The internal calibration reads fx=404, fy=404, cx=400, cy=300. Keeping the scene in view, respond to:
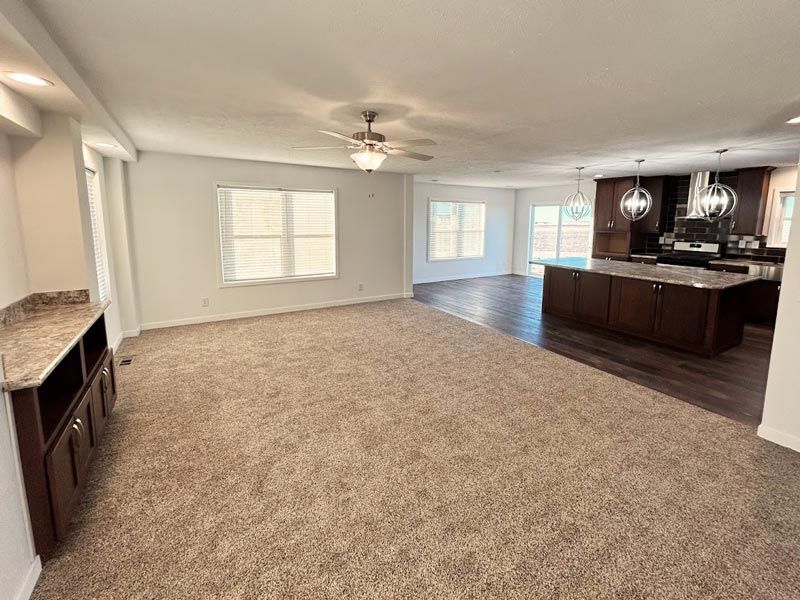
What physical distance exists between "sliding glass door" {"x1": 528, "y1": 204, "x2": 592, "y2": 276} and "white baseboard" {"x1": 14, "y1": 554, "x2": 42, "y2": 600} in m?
9.12

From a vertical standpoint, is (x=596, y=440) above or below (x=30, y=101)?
below

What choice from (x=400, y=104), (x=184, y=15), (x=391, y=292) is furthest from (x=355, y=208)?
(x=184, y=15)

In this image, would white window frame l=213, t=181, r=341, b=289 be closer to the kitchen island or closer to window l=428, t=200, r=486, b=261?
window l=428, t=200, r=486, b=261

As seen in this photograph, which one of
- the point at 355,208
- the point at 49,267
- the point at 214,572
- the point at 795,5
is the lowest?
the point at 214,572

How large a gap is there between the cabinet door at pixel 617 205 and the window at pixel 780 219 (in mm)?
2037

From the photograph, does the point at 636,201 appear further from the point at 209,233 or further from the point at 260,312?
the point at 209,233

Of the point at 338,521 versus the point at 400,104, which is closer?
the point at 338,521

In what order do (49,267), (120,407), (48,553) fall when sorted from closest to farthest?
1. (48,553)
2. (49,267)
3. (120,407)

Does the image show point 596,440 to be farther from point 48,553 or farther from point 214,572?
point 48,553

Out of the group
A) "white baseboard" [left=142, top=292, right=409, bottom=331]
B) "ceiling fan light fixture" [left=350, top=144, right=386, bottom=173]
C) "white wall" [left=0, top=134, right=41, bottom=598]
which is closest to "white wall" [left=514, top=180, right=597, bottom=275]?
"white baseboard" [left=142, top=292, right=409, bottom=331]

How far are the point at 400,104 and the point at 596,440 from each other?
2837 millimetres

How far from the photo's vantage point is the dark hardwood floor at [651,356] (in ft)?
11.6

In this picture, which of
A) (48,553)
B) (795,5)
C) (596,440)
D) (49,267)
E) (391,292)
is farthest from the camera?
(391,292)

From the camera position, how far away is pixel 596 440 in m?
2.78
